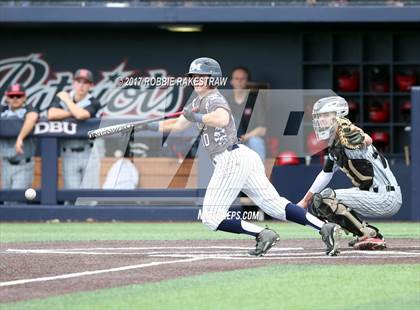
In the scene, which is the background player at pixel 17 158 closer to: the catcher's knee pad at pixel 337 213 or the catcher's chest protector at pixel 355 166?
the catcher's chest protector at pixel 355 166

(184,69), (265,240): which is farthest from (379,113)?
(265,240)

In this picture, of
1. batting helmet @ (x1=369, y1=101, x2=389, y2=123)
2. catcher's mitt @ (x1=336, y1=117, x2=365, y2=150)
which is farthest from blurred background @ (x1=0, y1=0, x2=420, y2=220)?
catcher's mitt @ (x1=336, y1=117, x2=365, y2=150)

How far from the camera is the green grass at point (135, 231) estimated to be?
11406 millimetres

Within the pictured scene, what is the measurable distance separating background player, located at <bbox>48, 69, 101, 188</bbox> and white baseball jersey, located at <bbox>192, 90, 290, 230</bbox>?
5791 millimetres

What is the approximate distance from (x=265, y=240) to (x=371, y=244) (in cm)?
107

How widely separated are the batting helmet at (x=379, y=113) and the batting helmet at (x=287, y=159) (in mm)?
2117

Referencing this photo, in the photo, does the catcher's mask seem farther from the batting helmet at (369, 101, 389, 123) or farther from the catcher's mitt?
the batting helmet at (369, 101, 389, 123)

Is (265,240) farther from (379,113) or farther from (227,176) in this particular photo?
(379,113)

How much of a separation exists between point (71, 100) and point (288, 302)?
8879mm

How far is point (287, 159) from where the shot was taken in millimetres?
15484

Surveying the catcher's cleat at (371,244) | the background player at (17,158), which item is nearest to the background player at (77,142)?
the background player at (17,158)

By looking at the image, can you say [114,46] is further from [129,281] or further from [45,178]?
[129,281]

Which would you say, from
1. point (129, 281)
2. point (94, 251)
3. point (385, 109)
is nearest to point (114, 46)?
point (385, 109)

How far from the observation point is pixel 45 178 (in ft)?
47.8
